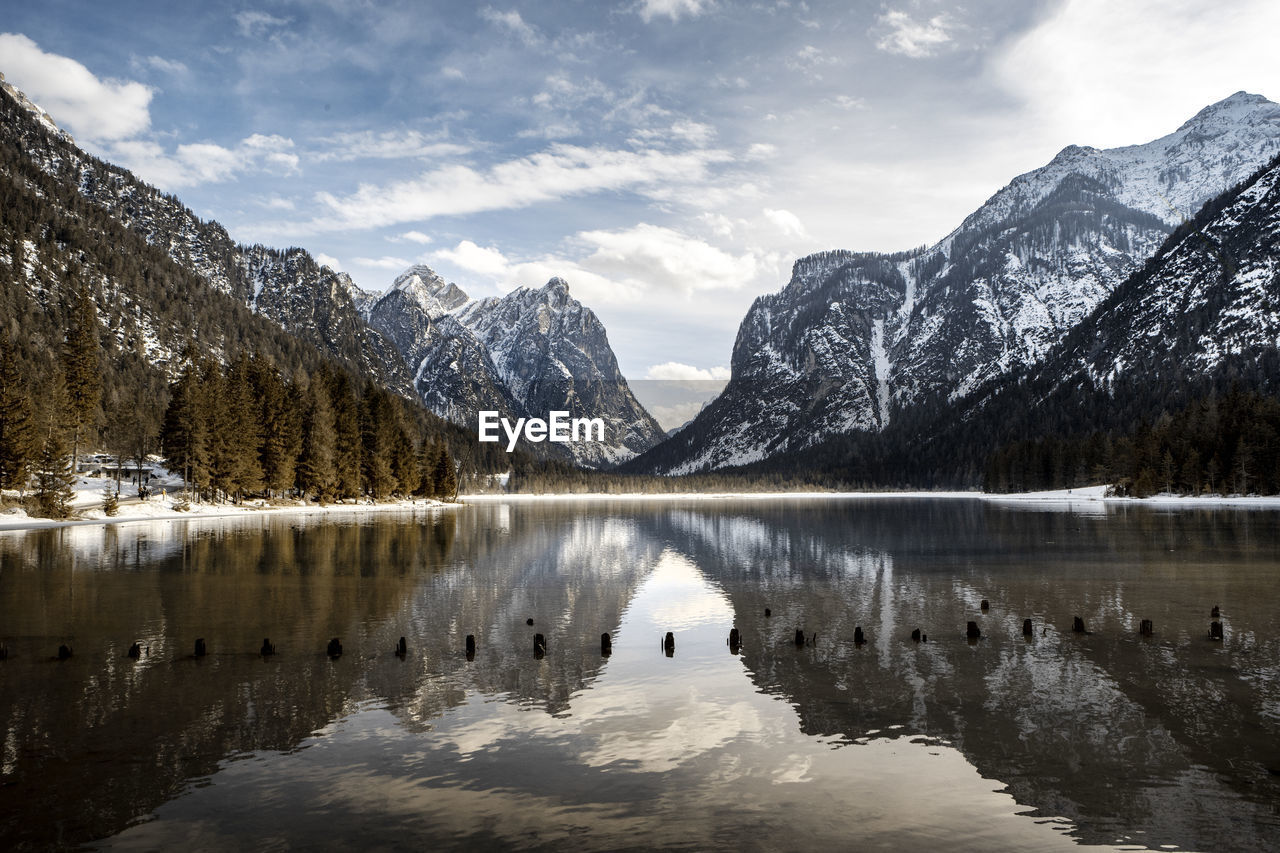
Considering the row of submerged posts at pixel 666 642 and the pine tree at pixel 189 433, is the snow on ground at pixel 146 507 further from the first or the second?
the row of submerged posts at pixel 666 642

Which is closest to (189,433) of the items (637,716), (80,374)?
(80,374)

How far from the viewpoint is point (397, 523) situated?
8925 centimetres

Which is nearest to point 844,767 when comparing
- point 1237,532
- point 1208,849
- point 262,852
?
point 1208,849

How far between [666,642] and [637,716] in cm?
733

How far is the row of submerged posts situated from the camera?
2358cm

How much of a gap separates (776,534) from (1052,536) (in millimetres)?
25166

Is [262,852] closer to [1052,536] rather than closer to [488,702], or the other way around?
[488,702]

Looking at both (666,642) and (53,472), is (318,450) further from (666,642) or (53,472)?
(666,642)

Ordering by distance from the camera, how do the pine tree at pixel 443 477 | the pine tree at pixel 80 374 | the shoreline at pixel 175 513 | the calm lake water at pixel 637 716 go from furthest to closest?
the pine tree at pixel 443 477
the pine tree at pixel 80 374
the shoreline at pixel 175 513
the calm lake water at pixel 637 716

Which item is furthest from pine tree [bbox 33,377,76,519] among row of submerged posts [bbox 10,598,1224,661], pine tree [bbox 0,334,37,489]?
row of submerged posts [bbox 10,598,1224,661]

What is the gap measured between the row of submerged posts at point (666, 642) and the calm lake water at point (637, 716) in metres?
0.29

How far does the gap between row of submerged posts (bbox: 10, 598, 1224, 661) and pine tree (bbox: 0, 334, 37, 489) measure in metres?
61.6

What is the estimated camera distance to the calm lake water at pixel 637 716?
12.6 m

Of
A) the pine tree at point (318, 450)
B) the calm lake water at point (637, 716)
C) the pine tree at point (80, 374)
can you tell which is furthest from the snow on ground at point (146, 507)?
the calm lake water at point (637, 716)
